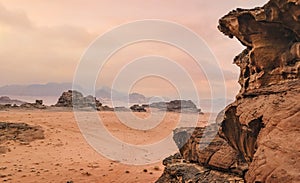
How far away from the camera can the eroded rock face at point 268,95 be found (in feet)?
23.6

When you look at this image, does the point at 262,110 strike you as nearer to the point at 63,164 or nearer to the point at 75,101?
the point at 63,164

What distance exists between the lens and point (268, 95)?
31.9 ft

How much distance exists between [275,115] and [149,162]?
2205cm

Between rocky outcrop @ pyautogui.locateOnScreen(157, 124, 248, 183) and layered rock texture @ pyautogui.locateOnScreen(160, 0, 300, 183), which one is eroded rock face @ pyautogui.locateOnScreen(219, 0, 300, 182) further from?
rocky outcrop @ pyautogui.locateOnScreen(157, 124, 248, 183)

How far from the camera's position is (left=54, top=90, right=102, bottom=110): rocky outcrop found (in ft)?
246

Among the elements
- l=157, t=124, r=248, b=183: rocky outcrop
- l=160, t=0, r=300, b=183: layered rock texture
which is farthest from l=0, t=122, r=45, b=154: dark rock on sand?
l=160, t=0, r=300, b=183: layered rock texture

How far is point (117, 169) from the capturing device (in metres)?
24.7

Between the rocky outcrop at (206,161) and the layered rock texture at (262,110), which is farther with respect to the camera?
the rocky outcrop at (206,161)

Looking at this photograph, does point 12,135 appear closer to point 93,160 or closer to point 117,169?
point 93,160

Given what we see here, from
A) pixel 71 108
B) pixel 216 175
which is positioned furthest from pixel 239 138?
pixel 71 108

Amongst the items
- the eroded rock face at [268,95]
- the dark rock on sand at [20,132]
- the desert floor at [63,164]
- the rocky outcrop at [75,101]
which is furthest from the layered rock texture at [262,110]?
the rocky outcrop at [75,101]

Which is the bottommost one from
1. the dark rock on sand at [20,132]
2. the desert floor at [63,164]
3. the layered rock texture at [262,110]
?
the desert floor at [63,164]

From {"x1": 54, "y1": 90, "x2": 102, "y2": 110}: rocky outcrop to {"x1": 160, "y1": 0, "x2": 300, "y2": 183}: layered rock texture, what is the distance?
206 feet

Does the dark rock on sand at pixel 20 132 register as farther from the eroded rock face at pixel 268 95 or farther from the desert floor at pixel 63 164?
the eroded rock face at pixel 268 95
